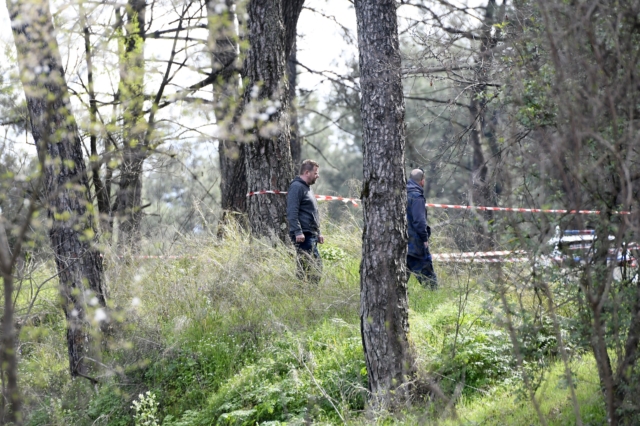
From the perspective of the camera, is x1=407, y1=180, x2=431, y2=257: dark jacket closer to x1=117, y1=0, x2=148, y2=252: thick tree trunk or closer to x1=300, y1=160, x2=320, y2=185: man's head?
x1=300, y1=160, x2=320, y2=185: man's head

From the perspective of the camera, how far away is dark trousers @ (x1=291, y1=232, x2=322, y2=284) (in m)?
8.88

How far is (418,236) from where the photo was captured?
30.7 feet

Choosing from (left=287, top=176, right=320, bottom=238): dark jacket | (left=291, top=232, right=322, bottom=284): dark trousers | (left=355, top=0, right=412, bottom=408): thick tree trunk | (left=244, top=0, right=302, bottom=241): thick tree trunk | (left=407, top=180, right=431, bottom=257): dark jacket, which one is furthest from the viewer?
(left=244, top=0, right=302, bottom=241): thick tree trunk

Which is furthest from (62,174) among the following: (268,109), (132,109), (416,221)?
(416,221)

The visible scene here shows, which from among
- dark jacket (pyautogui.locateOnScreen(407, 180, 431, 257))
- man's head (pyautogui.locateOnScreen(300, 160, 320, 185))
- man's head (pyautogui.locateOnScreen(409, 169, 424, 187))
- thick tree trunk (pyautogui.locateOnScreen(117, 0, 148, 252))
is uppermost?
thick tree trunk (pyautogui.locateOnScreen(117, 0, 148, 252))

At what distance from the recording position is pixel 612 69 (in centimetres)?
372

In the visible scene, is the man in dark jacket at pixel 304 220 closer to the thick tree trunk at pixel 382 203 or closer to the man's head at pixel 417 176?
the man's head at pixel 417 176

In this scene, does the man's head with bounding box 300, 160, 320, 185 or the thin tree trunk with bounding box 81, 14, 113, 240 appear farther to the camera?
the man's head with bounding box 300, 160, 320, 185

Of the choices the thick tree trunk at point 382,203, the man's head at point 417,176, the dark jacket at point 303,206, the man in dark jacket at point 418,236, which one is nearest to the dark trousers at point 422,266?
the man in dark jacket at point 418,236

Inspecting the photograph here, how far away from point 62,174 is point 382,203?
3746 mm

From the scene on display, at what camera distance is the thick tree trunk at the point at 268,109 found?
10312mm

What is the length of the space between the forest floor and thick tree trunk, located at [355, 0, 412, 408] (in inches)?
13.6

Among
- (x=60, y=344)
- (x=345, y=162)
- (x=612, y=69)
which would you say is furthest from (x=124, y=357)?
(x=345, y=162)

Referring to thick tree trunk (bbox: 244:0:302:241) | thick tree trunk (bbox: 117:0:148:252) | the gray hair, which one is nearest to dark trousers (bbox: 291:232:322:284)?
thick tree trunk (bbox: 244:0:302:241)
